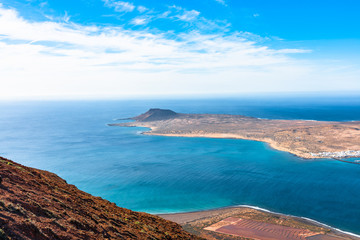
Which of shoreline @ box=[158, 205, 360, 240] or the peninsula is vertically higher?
the peninsula

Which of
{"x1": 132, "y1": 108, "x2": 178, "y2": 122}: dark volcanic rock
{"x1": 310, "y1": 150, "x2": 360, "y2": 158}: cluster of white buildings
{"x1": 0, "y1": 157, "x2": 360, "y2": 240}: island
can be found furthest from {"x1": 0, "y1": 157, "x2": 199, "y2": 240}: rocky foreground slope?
{"x1": 132, "y1": 108, "x2": 178, "y2": 122}: dark volcanic rock

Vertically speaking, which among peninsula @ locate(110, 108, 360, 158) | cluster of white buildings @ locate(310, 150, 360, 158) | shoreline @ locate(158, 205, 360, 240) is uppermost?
peninsula @ locate(110, 108, 360, 158)

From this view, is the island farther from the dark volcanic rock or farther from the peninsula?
the dark volcanic rock

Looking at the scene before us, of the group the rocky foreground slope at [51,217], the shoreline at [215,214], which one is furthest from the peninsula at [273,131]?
the rocky foreground slope at [51,217]

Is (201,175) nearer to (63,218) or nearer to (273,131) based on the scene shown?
(63,218)

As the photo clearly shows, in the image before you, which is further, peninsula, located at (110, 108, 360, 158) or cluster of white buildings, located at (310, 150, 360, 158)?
peninsula, located at (110, 108, 360, 158)

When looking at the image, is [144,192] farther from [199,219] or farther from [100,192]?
[199,219]

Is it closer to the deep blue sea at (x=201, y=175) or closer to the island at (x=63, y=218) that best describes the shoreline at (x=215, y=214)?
the deep blue sea at (x=201, y=175)

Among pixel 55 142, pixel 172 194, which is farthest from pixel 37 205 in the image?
pixel 55 142
